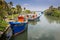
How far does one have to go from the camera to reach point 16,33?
17.3 metres

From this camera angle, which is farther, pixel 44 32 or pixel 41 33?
pixel 44 32

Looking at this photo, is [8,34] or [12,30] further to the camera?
[12,30]

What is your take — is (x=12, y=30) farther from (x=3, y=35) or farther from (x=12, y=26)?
(x=3, y=35)

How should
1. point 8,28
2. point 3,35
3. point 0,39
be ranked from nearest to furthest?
point 0,39
point 3,35
point 8,28

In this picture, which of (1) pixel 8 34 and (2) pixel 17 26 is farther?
(2) pixel 17 26

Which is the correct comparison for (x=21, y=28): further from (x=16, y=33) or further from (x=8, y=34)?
(x=8, y=34)

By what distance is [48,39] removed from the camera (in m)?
15.5

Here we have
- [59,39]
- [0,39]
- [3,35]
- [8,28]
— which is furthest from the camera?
[8,28]

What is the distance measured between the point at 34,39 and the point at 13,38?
87.6 inches

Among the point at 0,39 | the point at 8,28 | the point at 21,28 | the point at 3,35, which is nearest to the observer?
the point at 0,39

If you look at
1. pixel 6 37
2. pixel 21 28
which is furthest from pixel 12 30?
pixel 6 37

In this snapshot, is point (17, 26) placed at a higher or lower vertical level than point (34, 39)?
higher

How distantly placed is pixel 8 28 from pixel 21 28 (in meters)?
2.30

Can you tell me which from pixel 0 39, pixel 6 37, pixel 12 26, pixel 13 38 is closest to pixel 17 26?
pixel 12 26
